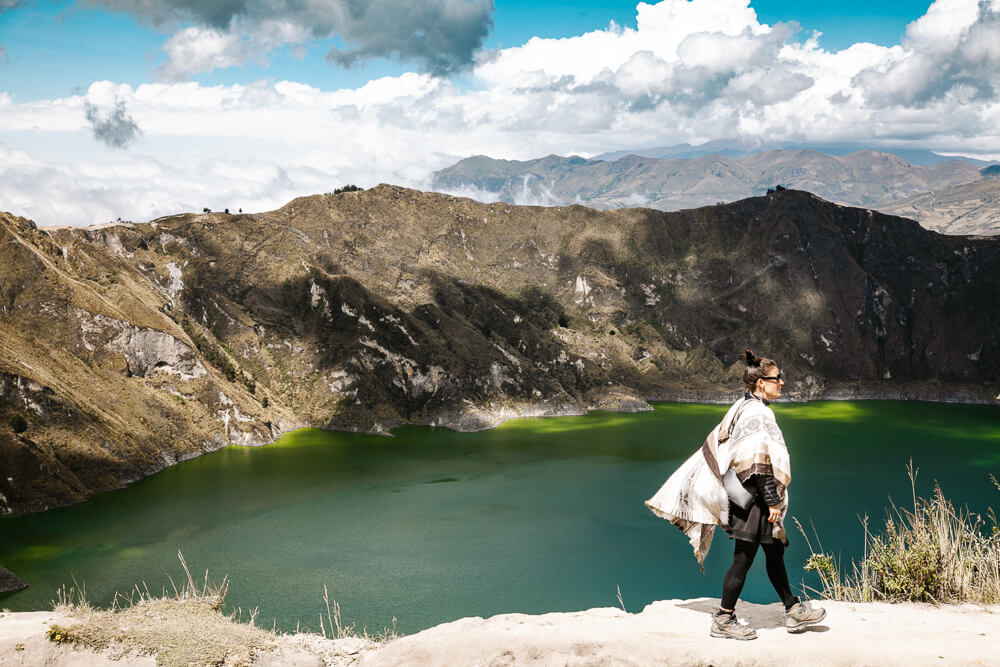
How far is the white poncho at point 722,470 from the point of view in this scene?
→ 693cm

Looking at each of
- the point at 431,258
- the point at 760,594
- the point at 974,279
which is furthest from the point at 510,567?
→ the point at 974,279

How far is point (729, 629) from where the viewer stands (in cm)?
677

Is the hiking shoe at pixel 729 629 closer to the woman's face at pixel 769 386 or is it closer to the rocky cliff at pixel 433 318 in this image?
the woman's face at pixel 769 386

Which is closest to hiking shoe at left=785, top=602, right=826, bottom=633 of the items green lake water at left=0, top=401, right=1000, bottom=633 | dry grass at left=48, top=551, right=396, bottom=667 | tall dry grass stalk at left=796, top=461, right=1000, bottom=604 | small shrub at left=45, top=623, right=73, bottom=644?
tall dry grass stalk at left=796, top=461, right=1000, bottom=604

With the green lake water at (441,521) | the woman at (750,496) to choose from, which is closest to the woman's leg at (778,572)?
the woman at (750,496)

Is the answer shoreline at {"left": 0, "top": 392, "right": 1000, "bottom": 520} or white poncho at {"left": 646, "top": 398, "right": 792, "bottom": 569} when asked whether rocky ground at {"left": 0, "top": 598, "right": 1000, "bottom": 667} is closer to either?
white poncho at {"left": 646, "top": 398, "right": 792, "bottom": 569}

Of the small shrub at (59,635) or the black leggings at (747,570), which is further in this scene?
the small shrub at (59,635)

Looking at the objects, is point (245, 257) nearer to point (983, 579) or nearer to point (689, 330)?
point (689, 330)

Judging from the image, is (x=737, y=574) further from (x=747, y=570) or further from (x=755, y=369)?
(x=755, y=369)

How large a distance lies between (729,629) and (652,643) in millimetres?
880

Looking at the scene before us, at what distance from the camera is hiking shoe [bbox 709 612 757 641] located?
6691mm

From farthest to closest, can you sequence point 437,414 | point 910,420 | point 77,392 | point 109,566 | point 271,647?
point 910,420, point 437,414, point 77,392, point 109,566, point 271,647

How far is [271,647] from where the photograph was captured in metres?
8.62

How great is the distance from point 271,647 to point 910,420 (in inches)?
3350
